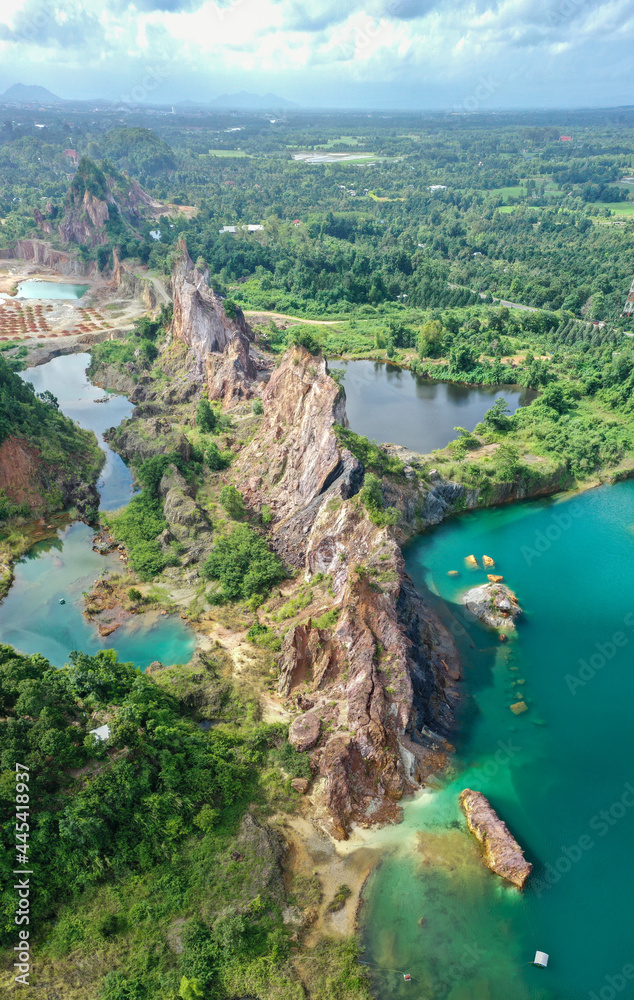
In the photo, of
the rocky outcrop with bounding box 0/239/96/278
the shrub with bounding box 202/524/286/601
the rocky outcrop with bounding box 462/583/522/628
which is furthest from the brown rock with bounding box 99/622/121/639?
the rocky outcrop with bounding box 0/239/96/278

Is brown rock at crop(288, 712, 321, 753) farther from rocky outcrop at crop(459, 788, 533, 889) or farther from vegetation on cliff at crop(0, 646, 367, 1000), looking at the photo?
rocky outcrop at crop(459, 788, 533, 889)

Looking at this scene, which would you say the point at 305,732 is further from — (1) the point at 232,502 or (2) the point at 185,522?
(2) the point at 185,522

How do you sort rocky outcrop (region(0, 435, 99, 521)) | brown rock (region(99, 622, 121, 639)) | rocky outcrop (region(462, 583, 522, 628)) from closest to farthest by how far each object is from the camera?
brown rock (region(99, 622, 121, 639)) → rocky outcrop (region(462, 583, 522, 628)) → rocky outcrop (region(0, 435, 99, 521))

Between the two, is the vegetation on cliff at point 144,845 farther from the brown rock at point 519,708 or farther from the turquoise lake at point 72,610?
the brown rock at point 519,708

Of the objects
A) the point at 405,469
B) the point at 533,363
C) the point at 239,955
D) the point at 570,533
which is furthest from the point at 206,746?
the point at 533,363

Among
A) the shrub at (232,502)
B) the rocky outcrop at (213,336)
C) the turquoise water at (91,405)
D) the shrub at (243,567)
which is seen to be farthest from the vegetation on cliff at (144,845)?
the rocky outcrop at (213,336)

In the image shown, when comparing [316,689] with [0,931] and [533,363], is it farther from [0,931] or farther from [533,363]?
[533,363]
